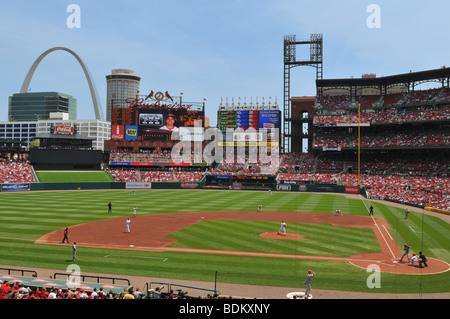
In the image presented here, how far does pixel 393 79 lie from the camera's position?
81625 mm

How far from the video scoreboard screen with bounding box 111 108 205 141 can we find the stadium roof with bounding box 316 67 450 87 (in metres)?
35.1

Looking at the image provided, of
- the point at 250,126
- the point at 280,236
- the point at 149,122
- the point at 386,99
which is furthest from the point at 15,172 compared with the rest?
the point at 386,99

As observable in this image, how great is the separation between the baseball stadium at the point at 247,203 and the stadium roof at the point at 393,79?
1.53 ft

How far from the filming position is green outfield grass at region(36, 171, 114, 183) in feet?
240

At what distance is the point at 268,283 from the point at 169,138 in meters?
72.9

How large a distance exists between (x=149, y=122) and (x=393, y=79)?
59.6 m

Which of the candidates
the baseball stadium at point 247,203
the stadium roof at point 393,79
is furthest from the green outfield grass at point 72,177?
the stadium roof at point 393,79

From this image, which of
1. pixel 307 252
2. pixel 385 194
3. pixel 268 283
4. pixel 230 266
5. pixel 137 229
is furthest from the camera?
pixel 385 194

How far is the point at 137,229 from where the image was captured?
31.3 m

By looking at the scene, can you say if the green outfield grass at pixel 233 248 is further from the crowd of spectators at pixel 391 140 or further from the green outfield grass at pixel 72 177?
the crowd of spectators at pixel 391 140

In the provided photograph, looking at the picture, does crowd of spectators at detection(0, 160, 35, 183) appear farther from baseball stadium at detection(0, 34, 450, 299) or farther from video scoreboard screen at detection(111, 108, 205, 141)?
video scoreboard screen at detection(111, 108, 205, 141)

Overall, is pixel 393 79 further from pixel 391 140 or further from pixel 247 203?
pixel 247 203

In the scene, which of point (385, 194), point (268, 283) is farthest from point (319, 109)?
point (268, 283)

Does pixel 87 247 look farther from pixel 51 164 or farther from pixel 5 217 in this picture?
pixel 51 164
